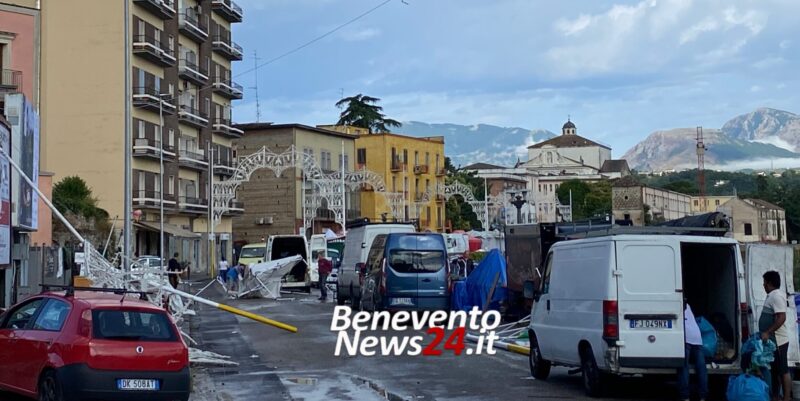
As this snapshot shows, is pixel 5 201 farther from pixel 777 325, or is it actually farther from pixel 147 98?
pixel 147 98

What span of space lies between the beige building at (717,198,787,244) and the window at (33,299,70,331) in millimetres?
82788

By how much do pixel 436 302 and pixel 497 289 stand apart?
5.66 feet

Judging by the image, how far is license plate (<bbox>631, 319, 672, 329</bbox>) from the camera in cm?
A: 1373

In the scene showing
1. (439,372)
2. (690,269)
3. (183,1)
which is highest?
(183,1)

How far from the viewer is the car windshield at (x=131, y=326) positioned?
40.5 feet

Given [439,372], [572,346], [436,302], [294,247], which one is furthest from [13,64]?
[572,346]

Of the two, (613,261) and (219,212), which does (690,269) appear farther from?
(219,212)

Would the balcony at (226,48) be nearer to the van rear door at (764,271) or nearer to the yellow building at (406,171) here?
the yellow building at (406,171)

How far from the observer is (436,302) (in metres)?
29.4

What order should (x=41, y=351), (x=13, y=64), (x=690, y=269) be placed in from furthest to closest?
(x=13, y=64) → (x=690, y=269) → (x=41, y=351)

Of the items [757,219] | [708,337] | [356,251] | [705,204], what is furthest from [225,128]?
[705,204]

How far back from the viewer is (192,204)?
7444 cm

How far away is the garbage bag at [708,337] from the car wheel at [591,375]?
147cm

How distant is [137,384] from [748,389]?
7.09 metres
